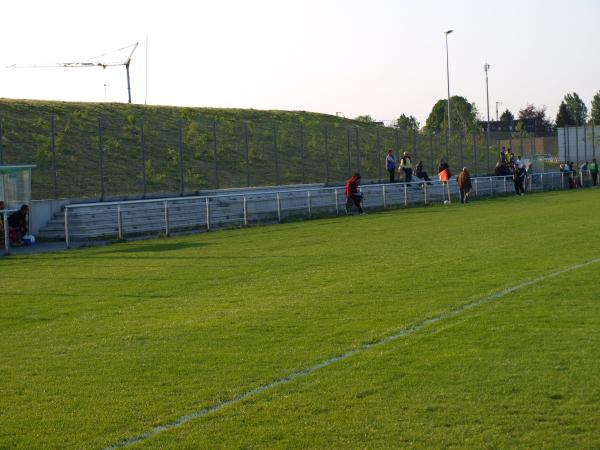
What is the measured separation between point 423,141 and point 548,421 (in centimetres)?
4783

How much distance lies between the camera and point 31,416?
737 cm

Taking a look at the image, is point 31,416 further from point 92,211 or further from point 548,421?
point 92,211

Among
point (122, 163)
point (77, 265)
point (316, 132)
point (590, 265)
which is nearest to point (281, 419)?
point (590, 265)

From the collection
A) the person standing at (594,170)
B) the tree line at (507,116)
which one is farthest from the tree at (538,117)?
the person standing at (594,170)

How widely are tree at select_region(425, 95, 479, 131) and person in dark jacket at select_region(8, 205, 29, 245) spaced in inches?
3241

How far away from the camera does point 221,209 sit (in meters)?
32.2

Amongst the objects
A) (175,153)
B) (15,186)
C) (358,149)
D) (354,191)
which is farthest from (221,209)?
(358,149)

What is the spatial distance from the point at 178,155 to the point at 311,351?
1306 inches

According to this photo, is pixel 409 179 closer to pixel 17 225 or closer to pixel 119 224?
pixel 119 224

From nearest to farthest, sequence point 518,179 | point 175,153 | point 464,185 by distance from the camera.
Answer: point 464,185
point 175,153
point 518,179

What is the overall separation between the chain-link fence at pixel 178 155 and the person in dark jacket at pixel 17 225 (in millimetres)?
4558

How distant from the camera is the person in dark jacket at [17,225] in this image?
2600 cm

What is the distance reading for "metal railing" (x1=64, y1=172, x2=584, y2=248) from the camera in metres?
27.3

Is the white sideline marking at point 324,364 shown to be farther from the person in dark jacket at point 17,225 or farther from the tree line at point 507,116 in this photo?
the tree line at point 507,116
